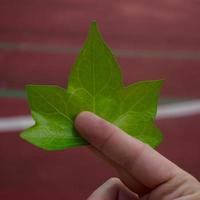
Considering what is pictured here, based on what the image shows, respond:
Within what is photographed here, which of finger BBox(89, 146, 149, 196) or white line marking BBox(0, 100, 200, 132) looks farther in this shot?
white line marking BBox(0, 100, 200, 132)

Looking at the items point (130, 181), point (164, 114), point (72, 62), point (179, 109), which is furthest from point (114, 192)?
point (72, 62)

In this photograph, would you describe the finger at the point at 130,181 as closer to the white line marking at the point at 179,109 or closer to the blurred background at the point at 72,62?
the blurred background at the point at 72,62

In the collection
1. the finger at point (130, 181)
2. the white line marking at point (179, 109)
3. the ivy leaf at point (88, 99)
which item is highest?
the ivy leaf at point (88, 99)

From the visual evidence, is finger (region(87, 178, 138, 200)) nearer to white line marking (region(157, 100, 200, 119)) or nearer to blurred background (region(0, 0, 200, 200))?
blurred background (region(0, 0, 200, 200))

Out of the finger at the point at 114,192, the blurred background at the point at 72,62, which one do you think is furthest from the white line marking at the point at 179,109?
the finger at the point at 114,192

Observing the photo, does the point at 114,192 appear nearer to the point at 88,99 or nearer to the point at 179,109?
the point at 88,99

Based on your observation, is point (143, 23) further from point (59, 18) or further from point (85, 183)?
point (85, 183)

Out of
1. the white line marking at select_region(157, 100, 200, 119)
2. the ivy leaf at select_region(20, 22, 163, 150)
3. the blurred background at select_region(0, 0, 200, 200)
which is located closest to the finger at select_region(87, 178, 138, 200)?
the ivy leaf at select_region(20, 22, 163, 150)
